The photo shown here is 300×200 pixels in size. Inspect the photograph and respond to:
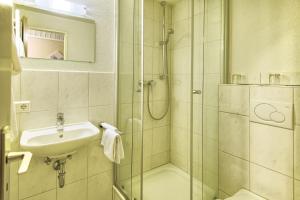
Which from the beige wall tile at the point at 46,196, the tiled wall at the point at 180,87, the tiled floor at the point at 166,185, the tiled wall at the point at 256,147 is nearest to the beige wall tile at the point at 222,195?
the tiled wall at the point at 256,147

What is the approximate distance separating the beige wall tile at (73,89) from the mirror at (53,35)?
0.54ft

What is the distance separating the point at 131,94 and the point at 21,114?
0.88 metres

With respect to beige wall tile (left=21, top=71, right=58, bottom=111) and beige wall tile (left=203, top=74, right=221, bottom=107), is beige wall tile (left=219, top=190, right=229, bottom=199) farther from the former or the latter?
beige wall tile (left=21, top=71, right=58, bottom=111)

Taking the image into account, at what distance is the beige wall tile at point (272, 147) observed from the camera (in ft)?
3.84

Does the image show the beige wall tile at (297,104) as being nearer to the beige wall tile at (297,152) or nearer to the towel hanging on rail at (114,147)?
the beige wall tile at (297,152)

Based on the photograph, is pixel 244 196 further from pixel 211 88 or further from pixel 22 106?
pixel 22 106

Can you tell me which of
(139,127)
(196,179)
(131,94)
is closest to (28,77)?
(131,94)

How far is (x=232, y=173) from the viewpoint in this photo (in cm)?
153

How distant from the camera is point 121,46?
5.83 feet

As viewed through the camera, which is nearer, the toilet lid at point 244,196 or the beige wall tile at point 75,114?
the toilet lid at point 244,196

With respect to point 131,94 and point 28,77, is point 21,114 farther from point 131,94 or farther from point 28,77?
point 131,94

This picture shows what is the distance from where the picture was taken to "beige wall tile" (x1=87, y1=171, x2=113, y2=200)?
1.69 m

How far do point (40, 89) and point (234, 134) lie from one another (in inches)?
65.7

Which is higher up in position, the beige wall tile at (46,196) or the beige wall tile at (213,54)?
the beige wall tile at (213,54)
